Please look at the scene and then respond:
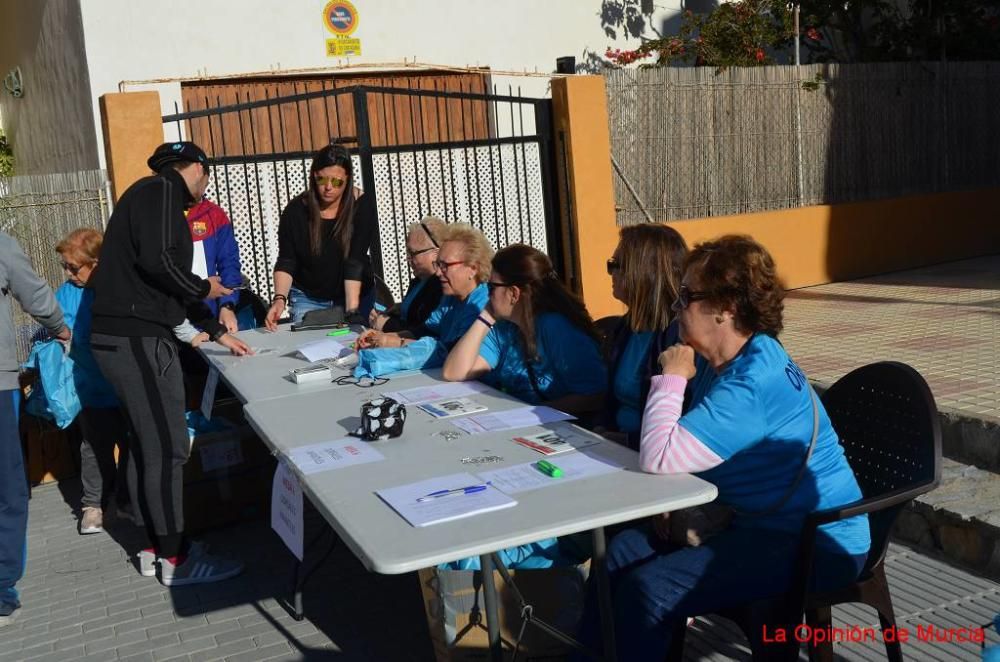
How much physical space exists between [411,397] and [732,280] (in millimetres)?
1427

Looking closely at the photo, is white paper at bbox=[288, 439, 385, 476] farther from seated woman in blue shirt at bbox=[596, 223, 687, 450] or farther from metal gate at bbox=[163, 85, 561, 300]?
metal gate at bbox=[163, 85, 561, 300]

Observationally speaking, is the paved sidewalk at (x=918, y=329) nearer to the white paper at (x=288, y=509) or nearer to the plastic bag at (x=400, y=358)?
the plastic bag at (x=400, y=358)

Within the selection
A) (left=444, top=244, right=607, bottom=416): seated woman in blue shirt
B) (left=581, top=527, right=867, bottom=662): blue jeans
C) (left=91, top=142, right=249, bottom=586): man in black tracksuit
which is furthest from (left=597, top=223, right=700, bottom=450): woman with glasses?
(left=91, top=142, right=249, bottom=586): man in black tracksuit

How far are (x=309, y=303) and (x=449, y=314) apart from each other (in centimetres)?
142

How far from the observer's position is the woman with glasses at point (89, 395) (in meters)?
5.05

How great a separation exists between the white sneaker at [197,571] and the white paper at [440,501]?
2.15 meters

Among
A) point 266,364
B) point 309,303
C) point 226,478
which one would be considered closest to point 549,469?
point 266,364

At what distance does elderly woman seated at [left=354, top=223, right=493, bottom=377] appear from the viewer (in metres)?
4.16

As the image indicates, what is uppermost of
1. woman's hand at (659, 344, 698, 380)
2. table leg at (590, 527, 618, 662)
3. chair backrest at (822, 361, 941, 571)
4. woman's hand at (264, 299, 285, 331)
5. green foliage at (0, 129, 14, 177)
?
Result: green foliage at (0, 129, 14, 177)

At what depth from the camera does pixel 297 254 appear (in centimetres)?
573

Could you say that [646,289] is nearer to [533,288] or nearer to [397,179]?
[533,288]

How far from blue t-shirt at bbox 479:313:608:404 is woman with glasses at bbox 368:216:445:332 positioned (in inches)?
44.4

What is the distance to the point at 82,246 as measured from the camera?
503 centimetres

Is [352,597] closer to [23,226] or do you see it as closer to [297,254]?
[297,254]
